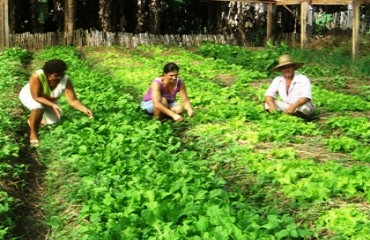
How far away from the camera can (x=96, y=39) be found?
913 inches

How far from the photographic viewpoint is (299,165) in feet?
21.0

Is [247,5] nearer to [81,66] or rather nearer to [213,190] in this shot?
[81,66]

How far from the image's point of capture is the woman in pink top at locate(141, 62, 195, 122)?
8.88 metres

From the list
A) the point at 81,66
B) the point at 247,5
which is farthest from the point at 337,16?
the point at 81,66

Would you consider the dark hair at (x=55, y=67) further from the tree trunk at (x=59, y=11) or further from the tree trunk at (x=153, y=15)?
the tree trunk at (x=59, y=11)

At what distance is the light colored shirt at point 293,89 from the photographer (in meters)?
9.29

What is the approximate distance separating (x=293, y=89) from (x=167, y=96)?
76.1 inches

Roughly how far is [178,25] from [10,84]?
20.9 metres

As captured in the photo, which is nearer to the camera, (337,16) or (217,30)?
(217,30)

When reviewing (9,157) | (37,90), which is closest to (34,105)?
(37,90)

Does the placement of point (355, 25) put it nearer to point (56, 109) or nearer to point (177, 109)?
point (177, 109)

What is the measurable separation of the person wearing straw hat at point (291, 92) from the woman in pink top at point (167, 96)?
133 centimetres

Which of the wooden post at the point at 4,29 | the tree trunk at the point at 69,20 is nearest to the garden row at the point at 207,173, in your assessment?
the wooden post at the point at 4,29

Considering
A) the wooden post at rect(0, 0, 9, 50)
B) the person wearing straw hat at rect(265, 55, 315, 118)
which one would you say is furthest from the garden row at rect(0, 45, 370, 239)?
the wooden post at rect(0, 0, 9, 50)
